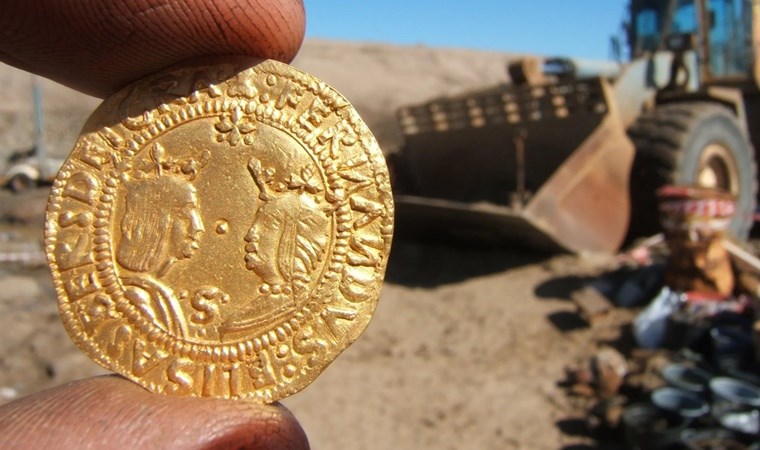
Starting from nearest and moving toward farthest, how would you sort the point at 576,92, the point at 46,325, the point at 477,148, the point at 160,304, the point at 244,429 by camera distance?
the point at 244,429
the point at 160,304
the point at 46,325
the point at 576,92
the point at 477,148

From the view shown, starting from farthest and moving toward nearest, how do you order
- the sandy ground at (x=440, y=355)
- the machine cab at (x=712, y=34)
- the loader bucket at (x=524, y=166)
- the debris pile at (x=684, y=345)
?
the machine cab at (x=712, y=34) < the loader bucket at (x=524, y=166) < the sandy ground at (x=440, y=355) < the debris pile at (x=684, y=345)

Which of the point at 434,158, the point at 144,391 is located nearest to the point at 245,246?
the point at 144,391

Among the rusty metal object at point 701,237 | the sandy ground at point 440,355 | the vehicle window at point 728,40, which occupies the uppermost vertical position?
the vehicle window at point 728,40

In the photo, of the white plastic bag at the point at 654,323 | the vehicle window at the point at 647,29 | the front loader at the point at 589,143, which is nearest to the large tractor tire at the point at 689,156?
the front loader at the point at 589,143

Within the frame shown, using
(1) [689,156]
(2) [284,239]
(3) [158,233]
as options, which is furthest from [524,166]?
(3) [158,233]

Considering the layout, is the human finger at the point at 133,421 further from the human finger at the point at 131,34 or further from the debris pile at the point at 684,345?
the debris pile at the point at 684,345

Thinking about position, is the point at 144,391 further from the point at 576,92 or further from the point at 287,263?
the point at 576,92

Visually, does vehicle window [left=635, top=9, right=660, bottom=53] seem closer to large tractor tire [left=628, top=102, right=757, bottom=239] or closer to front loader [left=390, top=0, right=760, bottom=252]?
front loader [left=390, top=0, right=760, bottom=252]

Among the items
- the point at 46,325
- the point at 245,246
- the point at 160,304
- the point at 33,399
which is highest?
the point at 245,246
